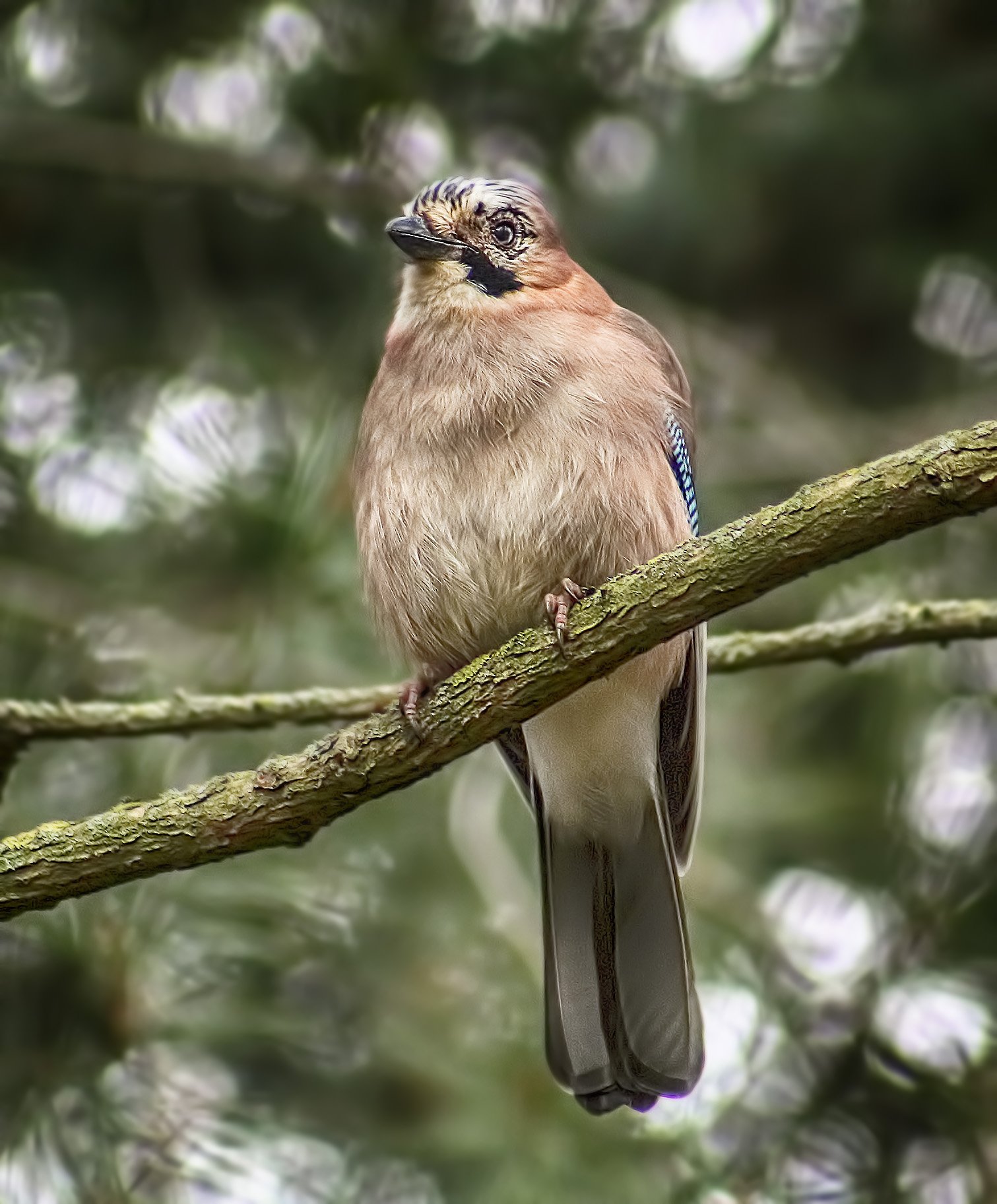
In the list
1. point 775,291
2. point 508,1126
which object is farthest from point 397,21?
point 508,1126

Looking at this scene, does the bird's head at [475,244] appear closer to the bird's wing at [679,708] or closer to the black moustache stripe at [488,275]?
the black moustache stripe at [488,275]

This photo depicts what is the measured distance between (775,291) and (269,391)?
2144 millimetres

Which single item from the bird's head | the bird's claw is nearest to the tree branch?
the bird's claw

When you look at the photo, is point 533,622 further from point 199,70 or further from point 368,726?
point 199,70

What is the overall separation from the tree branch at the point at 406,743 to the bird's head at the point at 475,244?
1389 mm

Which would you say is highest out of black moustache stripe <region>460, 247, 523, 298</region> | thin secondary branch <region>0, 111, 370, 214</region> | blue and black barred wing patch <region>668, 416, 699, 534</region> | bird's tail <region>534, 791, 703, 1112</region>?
thin secondary branch <region>0, 111, 370, 214</region>

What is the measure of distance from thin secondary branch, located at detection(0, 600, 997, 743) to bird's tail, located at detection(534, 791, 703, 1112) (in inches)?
23.2

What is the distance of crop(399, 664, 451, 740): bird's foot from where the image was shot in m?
3.50

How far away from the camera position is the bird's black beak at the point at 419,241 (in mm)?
4484

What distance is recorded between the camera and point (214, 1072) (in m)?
4.91

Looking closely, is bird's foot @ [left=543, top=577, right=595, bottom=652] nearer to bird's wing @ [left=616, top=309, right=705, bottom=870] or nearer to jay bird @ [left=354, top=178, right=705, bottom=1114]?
jay bird @ [left=354, top=178, right=705, bottom=1114]

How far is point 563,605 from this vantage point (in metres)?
3.50

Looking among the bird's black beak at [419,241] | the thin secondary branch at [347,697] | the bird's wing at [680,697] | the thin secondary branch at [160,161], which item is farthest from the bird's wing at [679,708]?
the thin secondary branch at [160,161]

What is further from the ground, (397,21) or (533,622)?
(397,21)
